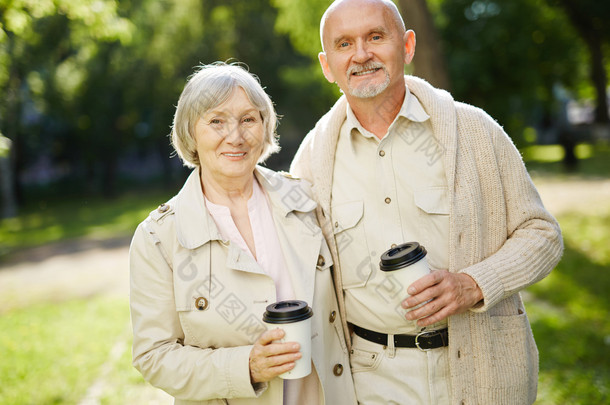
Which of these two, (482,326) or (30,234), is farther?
(30,234)

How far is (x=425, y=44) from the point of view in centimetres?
783

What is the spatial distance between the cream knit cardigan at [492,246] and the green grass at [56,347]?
4.77m

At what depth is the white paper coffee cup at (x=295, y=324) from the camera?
7.19ft

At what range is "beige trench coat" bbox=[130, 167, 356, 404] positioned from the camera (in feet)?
8.12

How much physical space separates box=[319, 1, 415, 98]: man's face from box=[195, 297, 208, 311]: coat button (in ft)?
4.36

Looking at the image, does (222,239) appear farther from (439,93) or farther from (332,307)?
(439,93)

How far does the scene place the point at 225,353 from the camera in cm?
248

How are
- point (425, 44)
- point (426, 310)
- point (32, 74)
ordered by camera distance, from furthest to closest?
point (32, 74)
point (425, 44)
point (426, 310)

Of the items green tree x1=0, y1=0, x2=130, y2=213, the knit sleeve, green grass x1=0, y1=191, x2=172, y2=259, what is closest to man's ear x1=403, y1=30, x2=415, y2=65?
the knit sleeve

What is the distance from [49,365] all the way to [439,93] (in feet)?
20.7

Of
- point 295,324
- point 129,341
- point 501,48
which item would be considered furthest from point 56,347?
point 501,48

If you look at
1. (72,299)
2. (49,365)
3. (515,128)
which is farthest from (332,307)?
(515,128)

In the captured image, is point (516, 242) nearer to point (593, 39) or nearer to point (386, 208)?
point (386, 208)

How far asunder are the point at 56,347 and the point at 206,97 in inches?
251
